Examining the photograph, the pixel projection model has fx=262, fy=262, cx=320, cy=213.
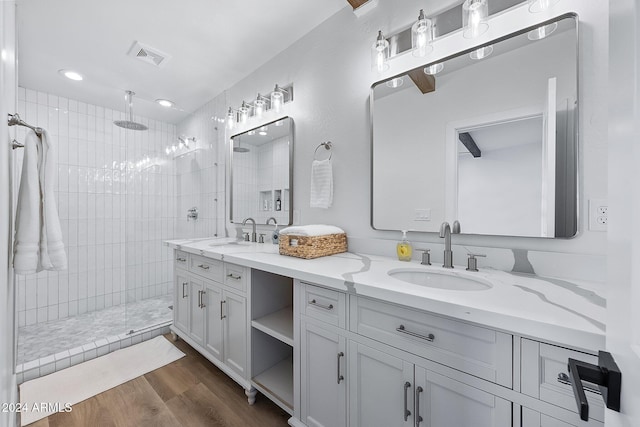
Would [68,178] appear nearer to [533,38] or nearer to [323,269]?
[323,269]

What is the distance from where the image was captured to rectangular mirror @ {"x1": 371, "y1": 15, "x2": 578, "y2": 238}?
41.0 inches

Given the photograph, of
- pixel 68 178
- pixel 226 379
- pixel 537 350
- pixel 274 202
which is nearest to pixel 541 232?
pixel 537 350

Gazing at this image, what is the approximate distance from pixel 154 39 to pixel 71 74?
1070 mm

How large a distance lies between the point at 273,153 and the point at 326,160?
0.63 metres

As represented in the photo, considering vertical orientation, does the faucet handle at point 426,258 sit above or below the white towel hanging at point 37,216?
below

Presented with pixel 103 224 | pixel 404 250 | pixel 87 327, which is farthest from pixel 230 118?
pixel 87 327

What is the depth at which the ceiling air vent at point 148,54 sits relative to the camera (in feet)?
6.69

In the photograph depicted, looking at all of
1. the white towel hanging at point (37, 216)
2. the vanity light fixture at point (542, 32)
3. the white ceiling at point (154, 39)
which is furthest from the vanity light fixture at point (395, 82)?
the white towel hanging at point (37, 216)

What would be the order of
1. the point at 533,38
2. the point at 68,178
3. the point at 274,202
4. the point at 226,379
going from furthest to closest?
the point at 68,178, the point at 274,202, the point at 226,379, the point at 533,38

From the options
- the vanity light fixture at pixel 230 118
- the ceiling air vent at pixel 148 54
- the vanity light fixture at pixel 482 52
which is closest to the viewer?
the vanity light fixture at pixel 482 52

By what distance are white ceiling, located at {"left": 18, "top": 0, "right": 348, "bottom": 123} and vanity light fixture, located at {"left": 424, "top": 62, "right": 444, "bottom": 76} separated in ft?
2.73

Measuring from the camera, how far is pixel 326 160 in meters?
1.84

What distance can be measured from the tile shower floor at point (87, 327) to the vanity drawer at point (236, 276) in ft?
4.41

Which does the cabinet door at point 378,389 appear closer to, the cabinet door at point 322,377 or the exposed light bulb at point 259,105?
the cabinet door at point 322,377
